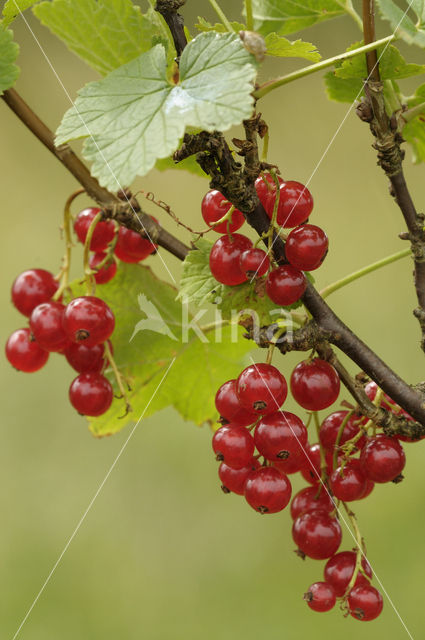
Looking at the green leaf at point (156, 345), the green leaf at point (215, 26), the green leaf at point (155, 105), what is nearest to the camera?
the green leaf at point (155, 105)

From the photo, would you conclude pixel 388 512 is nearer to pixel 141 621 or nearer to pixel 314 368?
pixel 141 621

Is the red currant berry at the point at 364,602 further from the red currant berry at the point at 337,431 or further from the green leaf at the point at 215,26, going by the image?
the green leaf at the point at 215,26

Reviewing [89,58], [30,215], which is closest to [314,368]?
[89,58]

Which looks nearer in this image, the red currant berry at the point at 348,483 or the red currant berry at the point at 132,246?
the red currant berry at the point at 348,483

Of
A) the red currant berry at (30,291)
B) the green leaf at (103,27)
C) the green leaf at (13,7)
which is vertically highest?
the green leaf at (13,7)

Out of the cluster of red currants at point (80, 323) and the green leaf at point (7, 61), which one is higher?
the green leaf at point (7, 61)

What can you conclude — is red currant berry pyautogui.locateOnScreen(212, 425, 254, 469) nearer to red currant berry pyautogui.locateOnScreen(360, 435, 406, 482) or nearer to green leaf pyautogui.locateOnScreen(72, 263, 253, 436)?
red currant berry pyautogui.locateOnScreen(360, 435, 406, 482)

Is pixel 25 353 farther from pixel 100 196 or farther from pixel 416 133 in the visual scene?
pixel 416 133

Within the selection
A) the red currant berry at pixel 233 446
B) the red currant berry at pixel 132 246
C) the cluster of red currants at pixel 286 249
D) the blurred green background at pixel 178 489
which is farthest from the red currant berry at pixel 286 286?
the blurred green background at pixel 178 489
